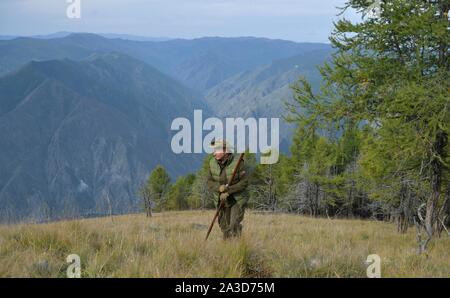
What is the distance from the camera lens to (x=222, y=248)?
5957 mm

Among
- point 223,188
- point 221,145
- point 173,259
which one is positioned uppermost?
point 221,145

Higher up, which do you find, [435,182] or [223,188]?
[223,188]

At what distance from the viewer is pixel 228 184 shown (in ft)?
26.9

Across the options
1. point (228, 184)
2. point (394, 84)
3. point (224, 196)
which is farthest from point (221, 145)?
point (394, 84)

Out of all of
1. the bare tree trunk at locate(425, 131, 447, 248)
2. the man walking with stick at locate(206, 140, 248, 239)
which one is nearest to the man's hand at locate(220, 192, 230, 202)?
the man walking with stick at locate(206, 140, 248, 239)

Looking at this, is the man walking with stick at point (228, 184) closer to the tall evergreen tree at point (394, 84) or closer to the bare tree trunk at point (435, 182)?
the tall evergreen tree at point (394, 84)

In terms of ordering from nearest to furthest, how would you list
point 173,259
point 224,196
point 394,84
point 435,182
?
point 173,259 < point 224,196 < point 394,84 < point 435,182

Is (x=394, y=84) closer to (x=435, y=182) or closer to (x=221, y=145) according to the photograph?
(x=435, y=182)

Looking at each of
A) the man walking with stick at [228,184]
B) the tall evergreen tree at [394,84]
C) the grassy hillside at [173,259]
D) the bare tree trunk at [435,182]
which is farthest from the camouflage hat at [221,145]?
the bare tree trunk at [435,182]

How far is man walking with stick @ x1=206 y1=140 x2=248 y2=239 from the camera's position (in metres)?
8.22

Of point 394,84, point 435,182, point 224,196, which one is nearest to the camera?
point 224,196
